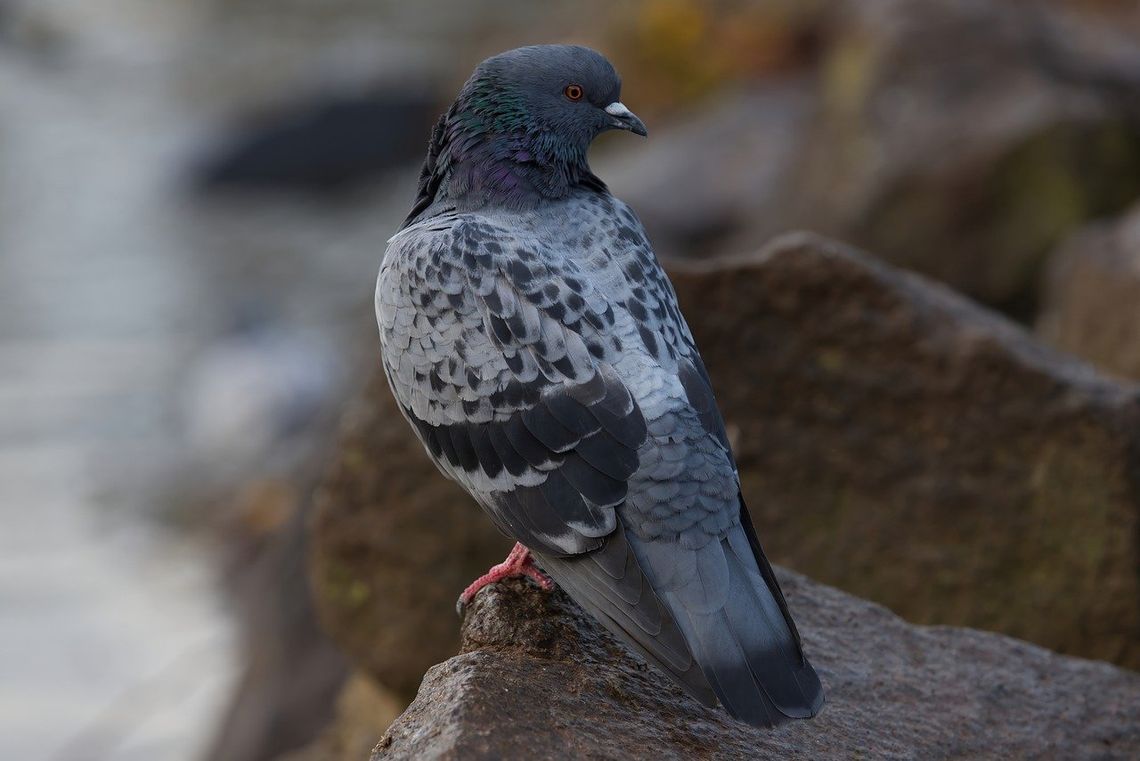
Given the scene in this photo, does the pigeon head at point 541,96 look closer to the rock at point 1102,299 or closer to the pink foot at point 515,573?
the pink foot at point 515,573

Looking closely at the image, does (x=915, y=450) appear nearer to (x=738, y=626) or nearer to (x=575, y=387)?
(x=575, y=387)

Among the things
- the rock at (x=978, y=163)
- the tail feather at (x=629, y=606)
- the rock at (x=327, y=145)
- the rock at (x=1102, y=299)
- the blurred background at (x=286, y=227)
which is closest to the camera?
the tail feather at (x=629, y=606)

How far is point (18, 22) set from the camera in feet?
76.8

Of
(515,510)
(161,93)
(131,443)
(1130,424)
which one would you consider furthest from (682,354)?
(161,93)

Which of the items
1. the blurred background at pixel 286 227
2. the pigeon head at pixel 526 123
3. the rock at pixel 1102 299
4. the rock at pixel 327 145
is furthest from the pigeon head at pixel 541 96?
the rock at pixel 327 145

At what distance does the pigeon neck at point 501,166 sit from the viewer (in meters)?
4.23

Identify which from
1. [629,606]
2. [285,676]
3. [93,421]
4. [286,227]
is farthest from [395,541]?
[286,227]

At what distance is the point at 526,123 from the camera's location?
4.26 metres

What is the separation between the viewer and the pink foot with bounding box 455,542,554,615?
397cm

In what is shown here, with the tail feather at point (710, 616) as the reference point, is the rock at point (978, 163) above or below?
above

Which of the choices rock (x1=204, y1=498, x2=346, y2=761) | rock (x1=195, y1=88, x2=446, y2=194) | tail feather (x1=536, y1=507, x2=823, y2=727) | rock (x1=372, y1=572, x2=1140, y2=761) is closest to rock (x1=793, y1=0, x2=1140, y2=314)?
rock (x1=204, y1=498, x2=346, y2=761)

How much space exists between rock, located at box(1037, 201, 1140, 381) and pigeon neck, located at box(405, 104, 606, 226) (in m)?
3.45

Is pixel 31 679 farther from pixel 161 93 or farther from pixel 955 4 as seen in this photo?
pixel 161 93

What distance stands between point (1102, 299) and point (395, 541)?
3770 millimetres
